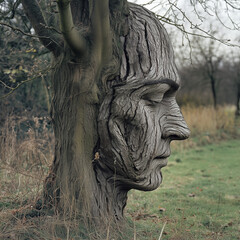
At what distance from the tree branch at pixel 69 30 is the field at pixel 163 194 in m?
1.42

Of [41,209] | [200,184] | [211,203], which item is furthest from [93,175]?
[200,184]

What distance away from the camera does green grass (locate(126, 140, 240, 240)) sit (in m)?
4.84

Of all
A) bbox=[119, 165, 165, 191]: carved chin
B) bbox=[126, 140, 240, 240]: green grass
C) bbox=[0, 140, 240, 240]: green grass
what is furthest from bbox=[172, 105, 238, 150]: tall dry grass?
bbox=[119, 165, 165, 191]: carved chin

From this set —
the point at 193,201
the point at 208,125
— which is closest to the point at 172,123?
the point at 193,201

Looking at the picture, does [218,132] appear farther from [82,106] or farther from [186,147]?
[82,106]

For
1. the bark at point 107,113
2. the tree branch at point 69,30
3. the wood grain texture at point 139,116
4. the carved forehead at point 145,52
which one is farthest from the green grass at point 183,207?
the tree branch at point 69,30

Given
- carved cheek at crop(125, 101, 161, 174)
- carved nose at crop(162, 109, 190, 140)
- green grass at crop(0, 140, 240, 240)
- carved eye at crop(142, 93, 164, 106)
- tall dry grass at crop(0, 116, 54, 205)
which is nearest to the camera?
green grass at crop(0, 140, 240, 240)

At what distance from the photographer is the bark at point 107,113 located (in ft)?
12.5

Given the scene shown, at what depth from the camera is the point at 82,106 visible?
3879 mm

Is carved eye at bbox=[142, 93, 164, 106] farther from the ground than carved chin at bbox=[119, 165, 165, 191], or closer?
farther from the ground

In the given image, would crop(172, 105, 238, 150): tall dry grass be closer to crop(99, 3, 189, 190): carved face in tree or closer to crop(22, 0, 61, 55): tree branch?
crop(99, 3, 189, 190): carved face in tree

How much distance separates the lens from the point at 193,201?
709 cm

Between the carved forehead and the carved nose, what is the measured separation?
0.44m

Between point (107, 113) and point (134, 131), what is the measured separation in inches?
13.6
